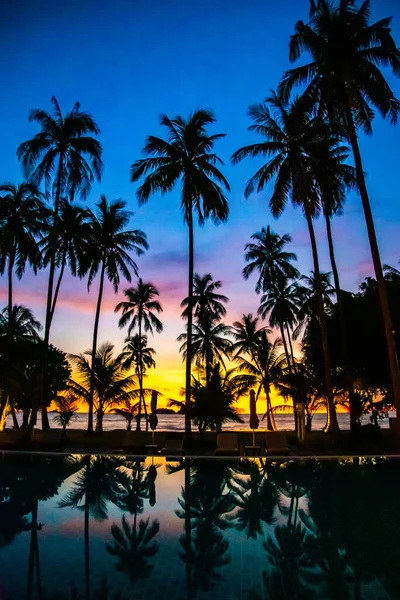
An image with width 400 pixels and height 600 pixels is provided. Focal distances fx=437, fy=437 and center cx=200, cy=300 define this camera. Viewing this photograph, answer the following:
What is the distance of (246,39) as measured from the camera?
45.6ft

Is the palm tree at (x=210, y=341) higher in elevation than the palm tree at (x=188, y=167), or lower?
lower

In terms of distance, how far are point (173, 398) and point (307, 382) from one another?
11.1 metres

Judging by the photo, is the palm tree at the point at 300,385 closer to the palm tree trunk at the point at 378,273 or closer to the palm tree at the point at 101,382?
the palm tree at the point at 101,382

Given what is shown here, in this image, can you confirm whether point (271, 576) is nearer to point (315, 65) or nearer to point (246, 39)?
point (246, 39)

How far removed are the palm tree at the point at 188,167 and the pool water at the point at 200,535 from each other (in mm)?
13516

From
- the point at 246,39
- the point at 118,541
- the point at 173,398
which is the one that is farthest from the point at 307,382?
the point at 118,541

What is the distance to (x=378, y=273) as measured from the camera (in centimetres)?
1791

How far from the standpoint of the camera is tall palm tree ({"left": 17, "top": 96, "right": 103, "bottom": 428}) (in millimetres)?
25078

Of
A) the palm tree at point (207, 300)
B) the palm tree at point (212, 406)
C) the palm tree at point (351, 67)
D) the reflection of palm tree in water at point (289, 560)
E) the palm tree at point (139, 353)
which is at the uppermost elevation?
the palm tree at point (351, 67)

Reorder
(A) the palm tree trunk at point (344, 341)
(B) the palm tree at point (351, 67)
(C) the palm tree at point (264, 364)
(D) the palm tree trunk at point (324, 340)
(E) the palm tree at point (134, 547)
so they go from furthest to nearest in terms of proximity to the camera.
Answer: (C) the palm tree at point (264, 364)
(A) the palm tree trunk at point (344, 341)
(D) the palm tree trunk at point (324, 340)
(B) the palm tree at point (351, 67)
(E) the palm tree at point (134, 547)

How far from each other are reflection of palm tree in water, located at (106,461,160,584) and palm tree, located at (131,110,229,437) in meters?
14.0

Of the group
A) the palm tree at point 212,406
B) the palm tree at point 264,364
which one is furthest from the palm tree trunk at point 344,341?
the palm tree at point 264,364

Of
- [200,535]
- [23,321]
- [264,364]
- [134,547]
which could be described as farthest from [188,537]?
[23,321]

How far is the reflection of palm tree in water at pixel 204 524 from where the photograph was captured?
5648 mm
